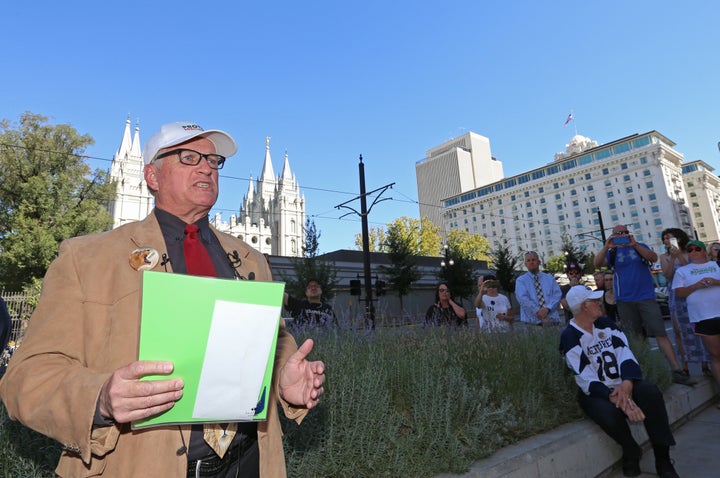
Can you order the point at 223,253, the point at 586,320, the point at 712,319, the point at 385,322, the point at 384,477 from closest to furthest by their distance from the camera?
the point at 223,253, the point at 384,477, the point at 586,320, the point at 712,319, the point at 385,322

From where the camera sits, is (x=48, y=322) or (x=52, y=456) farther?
(x=52, y=456)

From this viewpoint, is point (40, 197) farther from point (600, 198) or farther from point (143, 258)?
point (600, 198)

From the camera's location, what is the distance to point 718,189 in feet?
370

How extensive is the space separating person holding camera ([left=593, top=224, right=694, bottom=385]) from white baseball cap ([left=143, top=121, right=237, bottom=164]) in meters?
5.73

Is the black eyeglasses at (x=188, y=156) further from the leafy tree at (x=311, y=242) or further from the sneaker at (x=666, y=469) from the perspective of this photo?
the leafy tree at (x=311, y=242)

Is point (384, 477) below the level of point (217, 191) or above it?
below

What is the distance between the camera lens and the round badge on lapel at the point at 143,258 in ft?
4.44

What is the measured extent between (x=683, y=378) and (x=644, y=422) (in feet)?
8.30

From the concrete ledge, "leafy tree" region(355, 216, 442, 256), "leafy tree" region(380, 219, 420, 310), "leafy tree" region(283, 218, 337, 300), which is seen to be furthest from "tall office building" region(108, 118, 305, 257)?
the concrete ledge

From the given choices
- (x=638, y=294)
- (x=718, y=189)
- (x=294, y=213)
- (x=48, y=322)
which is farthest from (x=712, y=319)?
(x=718, y=189)

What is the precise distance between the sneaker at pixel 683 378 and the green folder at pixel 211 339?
6148mm

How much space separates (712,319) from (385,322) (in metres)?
3.88

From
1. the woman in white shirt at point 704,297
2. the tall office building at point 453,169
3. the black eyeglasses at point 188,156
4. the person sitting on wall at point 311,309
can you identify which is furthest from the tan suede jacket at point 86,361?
the tall office building at point 453,169

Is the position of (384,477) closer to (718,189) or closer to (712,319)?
(712,319)
